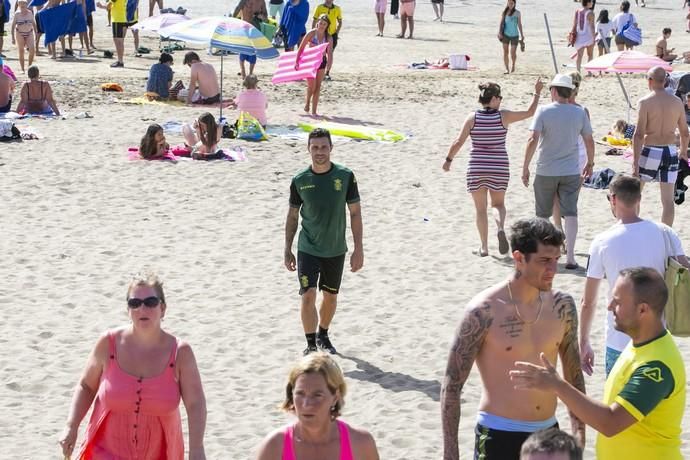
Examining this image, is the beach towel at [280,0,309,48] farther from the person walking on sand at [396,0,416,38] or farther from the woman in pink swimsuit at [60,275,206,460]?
the woman in pink swimsuit at [60,275,206,460]

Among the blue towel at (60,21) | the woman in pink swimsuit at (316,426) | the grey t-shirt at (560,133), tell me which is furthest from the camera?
the blue towel at (60,21)

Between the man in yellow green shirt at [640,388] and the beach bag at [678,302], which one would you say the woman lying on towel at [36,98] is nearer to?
the beach bag at [678,302]

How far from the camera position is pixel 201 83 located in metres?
18.9

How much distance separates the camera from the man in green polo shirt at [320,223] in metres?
7.95

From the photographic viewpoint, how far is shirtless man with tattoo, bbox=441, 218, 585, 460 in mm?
4621

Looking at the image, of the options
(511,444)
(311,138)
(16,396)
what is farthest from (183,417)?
(511,444)

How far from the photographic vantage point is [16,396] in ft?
24.9

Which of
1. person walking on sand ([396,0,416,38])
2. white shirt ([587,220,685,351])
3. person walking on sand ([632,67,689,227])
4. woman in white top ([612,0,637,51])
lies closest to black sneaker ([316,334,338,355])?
white shirt ([587,220,685,351])

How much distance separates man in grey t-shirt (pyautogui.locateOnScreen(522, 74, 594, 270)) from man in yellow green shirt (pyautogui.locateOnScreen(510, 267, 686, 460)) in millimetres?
5858

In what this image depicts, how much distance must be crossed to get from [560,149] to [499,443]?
5.87m

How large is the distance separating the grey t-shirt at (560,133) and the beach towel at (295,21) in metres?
14.9

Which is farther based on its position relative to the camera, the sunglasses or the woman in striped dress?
the woman in striped dress

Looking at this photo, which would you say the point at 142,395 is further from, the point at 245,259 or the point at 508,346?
the point at 245,259

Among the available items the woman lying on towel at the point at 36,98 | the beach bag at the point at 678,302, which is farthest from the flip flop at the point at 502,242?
the woman lying on towel at the point at 36,98
